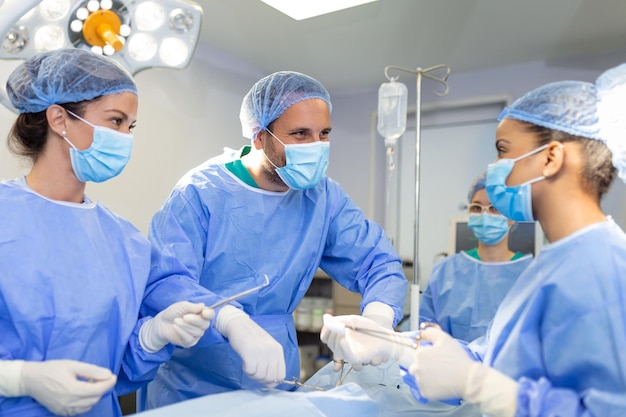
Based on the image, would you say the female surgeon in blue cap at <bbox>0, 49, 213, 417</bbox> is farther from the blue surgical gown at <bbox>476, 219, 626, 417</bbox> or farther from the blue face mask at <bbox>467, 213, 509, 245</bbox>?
the blue face mask at <bbox>467, 213, 509, 245</bbox>

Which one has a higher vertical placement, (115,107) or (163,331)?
(115,107)

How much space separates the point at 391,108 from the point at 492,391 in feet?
5.72

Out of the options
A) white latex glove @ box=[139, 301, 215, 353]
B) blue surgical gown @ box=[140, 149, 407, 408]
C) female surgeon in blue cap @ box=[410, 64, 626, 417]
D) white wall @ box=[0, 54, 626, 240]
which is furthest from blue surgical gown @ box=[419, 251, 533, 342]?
white latex glove @ box=[139, 301, 215, 353]

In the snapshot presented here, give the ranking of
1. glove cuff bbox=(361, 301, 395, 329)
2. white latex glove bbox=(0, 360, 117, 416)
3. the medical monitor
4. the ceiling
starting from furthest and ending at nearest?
1. the medical monitor
2. the ceiling
3. glove cuff bbox=(361, 301, 395, 329)
4. white latex glove bbox=(0, 360, 117, 416)

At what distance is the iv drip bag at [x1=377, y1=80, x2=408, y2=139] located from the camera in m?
2.46

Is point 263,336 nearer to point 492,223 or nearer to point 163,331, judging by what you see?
point 163,331

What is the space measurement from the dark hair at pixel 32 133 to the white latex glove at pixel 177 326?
1.66 ft

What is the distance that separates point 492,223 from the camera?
2.51 metres

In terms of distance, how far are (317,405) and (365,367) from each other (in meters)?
0.41

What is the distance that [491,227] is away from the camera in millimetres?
2521

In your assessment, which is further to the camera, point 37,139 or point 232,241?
point 232,241

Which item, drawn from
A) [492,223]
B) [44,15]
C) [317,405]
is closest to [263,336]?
[317,405]

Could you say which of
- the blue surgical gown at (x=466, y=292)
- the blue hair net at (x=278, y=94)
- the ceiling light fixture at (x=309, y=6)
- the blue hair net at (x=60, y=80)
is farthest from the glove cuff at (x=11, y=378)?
the ceiling light fixture at (x=309, y=6)

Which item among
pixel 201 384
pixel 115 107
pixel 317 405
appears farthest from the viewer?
pixel 201 384
